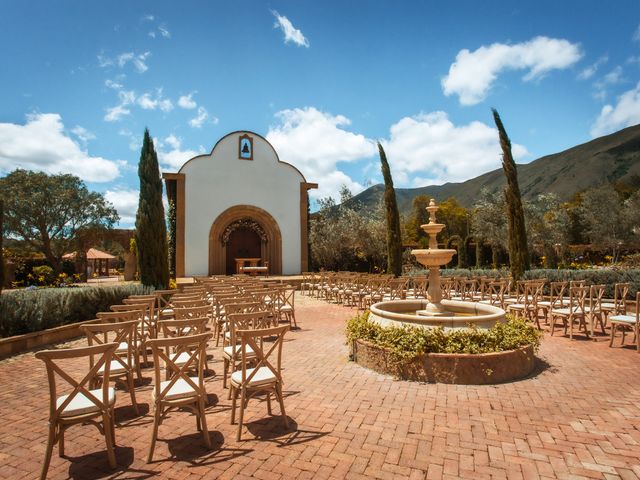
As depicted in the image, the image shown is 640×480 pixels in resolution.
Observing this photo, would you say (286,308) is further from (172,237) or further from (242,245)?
(242,245)

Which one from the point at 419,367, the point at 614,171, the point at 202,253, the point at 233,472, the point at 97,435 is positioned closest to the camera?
the point at 233,472

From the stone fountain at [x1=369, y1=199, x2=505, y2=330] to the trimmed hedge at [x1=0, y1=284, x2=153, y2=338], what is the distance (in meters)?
6.55

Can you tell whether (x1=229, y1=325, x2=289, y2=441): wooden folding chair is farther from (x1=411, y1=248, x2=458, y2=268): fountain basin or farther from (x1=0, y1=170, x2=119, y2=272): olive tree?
(x1=0, y1=170, x2=119, y2=272): olive tree

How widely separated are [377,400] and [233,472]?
6.29 ft

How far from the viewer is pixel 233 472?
2.87 meters

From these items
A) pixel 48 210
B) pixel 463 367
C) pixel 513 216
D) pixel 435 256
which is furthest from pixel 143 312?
pixel 48 210

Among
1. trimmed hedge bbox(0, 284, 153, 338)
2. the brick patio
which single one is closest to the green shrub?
the brick patio

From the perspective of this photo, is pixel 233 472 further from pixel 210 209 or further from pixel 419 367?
pixel 210 209

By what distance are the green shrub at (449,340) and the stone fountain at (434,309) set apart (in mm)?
195

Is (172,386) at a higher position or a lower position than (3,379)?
higher

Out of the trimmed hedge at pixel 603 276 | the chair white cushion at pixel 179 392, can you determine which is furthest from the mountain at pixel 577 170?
the chair white cushion at pixel 179 392

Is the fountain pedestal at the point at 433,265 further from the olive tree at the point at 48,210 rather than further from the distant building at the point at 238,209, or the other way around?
the olive tree at the point at 48,210

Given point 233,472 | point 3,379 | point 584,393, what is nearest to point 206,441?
point 233,472

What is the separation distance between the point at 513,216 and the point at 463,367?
1109cm
